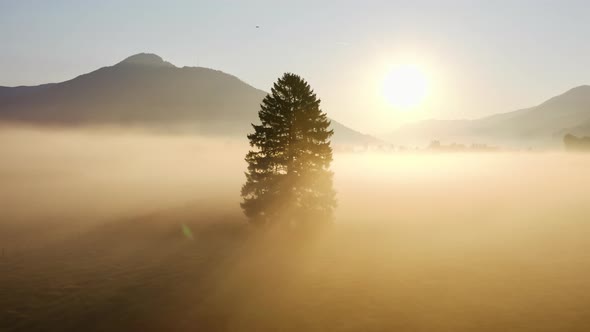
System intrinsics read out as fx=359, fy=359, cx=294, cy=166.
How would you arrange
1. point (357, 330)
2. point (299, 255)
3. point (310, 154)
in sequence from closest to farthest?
point (357, 330), point (299, 255), point (310, 154)

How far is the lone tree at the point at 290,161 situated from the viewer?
33.9 metres

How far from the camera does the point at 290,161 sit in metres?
34.1

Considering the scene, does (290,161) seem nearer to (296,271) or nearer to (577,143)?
(296,271)

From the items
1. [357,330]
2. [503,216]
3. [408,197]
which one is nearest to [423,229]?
[503,216]

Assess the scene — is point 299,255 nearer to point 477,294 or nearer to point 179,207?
point 477,294

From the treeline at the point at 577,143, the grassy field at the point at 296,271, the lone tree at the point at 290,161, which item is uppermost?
the treeline at the point at 577,143

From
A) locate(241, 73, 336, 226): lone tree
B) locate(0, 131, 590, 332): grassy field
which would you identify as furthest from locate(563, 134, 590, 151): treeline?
locate(241, 73, 336, 226): lone tree

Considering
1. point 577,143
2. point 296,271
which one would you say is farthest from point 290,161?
point 577,143

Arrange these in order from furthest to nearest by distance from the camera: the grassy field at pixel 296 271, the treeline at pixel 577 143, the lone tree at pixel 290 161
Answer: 1. the treeline at pixel 577 143
2. the lone tree at pixel 290 161
3. the grassy field at pixel 296 271

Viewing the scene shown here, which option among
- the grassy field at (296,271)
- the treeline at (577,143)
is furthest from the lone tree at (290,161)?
the treeline at (577,143)

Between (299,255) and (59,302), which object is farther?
(299,255)

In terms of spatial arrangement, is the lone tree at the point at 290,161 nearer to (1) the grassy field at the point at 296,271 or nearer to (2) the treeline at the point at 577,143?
(1) the grassy field at the point at 296,271

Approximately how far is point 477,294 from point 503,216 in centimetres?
3396

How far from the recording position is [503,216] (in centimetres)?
5028
